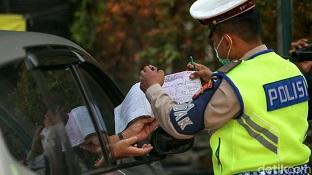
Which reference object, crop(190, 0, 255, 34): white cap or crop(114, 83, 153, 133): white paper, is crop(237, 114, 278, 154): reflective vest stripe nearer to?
crop(190, 0, 255, 34): white cap

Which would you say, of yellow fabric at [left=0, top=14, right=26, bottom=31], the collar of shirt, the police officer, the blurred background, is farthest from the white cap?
yellow fabric at [left=0, top=14, right=26, bottom=31]

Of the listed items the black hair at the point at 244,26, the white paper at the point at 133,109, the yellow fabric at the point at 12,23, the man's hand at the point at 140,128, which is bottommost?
the man's hand at the point at 140,128

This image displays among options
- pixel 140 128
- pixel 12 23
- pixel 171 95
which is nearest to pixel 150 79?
pixel 171 95

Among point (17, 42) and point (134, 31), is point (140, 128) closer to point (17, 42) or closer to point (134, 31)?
point (17, 42)

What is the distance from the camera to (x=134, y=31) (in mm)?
12258

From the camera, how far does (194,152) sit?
9836mm

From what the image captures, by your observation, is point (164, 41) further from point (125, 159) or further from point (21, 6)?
point (125, 159)

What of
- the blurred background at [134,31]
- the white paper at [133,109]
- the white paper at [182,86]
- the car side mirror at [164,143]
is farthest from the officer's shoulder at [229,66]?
the blurred background at [134,31]

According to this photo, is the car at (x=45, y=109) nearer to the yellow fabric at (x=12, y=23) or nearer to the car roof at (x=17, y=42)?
the car roof at (x=17, y=42)

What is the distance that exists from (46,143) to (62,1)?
27.4 ft

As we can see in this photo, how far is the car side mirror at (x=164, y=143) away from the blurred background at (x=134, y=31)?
2.67m

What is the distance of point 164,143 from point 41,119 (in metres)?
0.96

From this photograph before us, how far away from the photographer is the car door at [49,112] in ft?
11.1

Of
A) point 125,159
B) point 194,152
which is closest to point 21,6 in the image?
point 194,152
